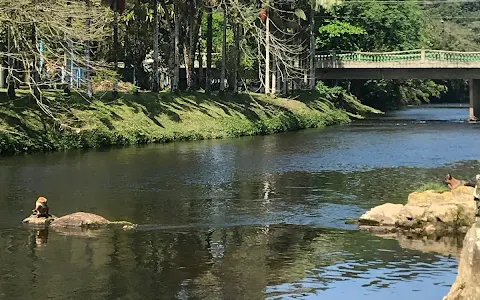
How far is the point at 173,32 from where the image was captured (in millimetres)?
55750

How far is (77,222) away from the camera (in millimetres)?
20750

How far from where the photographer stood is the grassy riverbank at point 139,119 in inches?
1622

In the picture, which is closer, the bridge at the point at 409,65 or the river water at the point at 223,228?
the river water at the point at 223,228

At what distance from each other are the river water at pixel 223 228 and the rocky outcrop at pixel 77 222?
18.0 inches

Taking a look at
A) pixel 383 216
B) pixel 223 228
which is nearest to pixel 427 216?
pixel 383 216

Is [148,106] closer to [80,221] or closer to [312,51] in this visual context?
[312,51]

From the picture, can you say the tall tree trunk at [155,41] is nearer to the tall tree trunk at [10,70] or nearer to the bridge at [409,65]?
the tall tree trunk at [10,70]

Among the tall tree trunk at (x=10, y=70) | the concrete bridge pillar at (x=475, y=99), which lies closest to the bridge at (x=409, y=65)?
the concrete bridge pillar at (x=475, y=99)

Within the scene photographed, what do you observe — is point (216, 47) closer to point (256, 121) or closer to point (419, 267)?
point (256, 121)

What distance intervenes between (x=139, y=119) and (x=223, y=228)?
28.1 meters

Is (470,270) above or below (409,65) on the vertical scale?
below

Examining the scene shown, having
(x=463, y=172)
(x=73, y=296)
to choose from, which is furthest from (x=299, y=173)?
(x=73, y=296)

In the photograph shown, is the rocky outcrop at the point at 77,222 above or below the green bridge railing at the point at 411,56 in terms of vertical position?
below

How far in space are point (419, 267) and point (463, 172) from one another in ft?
53.3
